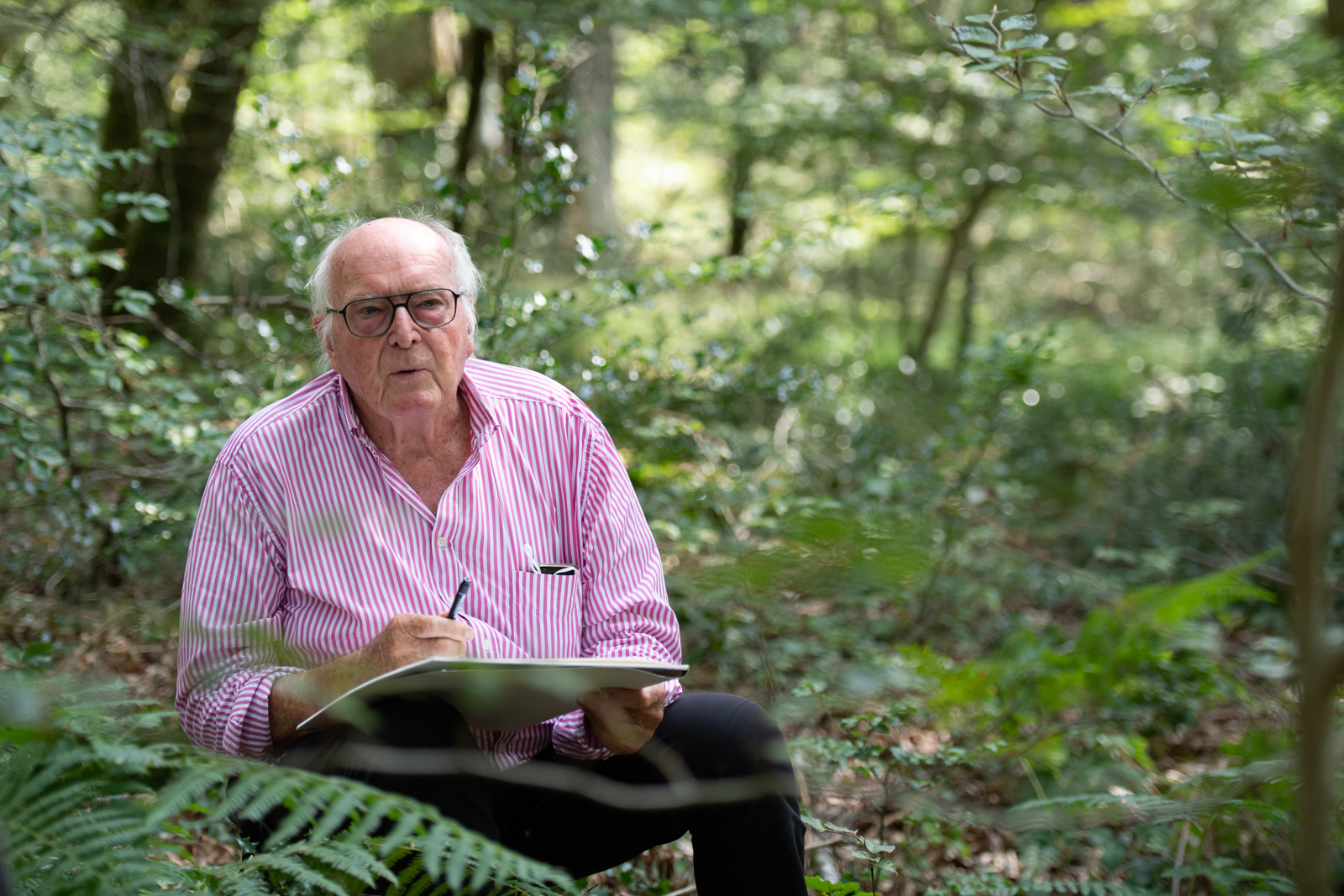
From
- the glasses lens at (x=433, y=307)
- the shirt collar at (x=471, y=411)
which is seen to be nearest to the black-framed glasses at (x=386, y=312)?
the glasses lens at (x=433, y=307)

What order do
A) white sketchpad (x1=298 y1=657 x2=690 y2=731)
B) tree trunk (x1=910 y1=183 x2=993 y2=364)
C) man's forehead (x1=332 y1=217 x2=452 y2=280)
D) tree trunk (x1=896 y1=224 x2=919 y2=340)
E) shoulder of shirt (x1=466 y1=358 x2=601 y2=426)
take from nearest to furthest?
white sketchpad (x1=298 y1=657 x2=690 y2=731)
man's forehead (x1=332 y1=217 x2=452 y2=280)
shoulder of shirt (x1=466 y1=358 x2=601 y2=426)
tree trunk (x1=910 y1=183 x2=993 y2=364)
tree trunk (x1=896 y1=224 x2=919 y2=340)

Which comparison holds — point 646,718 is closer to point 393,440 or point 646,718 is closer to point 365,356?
point 393,440

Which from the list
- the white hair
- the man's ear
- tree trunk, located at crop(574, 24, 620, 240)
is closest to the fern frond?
the man's ear

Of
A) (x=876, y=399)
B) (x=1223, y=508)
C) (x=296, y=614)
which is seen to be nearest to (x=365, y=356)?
(x=296, y=614)

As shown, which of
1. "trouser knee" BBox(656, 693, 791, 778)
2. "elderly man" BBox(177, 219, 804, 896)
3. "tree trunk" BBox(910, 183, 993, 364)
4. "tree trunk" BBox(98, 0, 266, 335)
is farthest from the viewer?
"tree trunk" BBox(910, 183, 993, 364)

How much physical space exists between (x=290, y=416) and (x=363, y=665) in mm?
634

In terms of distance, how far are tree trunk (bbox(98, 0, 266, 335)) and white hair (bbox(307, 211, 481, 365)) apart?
105 inches

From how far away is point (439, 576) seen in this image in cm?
199

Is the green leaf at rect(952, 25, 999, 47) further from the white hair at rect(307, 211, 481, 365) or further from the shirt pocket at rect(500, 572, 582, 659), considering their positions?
the shirt pocket at rect(500, 572, 582, 659)

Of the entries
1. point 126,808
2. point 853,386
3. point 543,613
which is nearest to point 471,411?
point 543,613

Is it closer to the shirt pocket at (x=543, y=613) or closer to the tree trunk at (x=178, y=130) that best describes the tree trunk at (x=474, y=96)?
the tree trunk at (x=178, y=130)

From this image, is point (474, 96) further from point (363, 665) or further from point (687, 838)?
point (363, 665)

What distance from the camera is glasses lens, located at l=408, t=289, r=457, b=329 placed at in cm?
Answer: 211

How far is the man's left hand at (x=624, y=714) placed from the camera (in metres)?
1.85
